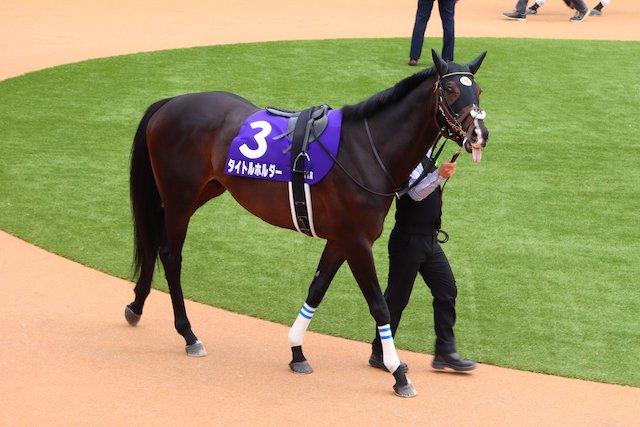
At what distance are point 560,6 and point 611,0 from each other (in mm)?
1138

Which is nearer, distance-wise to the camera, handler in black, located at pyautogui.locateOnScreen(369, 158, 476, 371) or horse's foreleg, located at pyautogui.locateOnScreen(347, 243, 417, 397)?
horse's foreleg, located at pyautogui.locateOnScreen(347, 243, 417, 397)

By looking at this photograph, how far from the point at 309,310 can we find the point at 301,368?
31 cm

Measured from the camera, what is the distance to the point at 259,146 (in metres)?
5.41

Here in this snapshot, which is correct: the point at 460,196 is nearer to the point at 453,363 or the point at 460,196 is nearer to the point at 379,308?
the point at 453,363

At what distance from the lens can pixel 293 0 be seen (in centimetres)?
1812

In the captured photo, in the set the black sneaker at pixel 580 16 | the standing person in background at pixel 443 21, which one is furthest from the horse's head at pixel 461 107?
the black sneaker at pixel 580 16

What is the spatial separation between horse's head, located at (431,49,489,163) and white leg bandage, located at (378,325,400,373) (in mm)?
1002

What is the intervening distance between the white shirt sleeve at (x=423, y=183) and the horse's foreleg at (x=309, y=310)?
21.0 inches

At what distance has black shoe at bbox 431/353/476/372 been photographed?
5.51 metres

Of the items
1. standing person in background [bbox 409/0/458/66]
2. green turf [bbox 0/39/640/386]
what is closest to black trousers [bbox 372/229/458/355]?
green turf [bbox 0/39/640/386]

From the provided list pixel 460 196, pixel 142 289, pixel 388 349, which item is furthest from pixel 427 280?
pixel 460 196

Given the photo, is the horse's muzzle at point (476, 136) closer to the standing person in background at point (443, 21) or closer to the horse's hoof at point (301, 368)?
the horse's hoof at point (301, 368)

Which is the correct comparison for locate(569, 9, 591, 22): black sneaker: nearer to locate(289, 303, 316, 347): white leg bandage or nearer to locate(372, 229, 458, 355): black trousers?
locate(372, 229, 458, 355): black trousers

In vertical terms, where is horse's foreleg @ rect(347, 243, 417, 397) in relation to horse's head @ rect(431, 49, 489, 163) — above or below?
below
